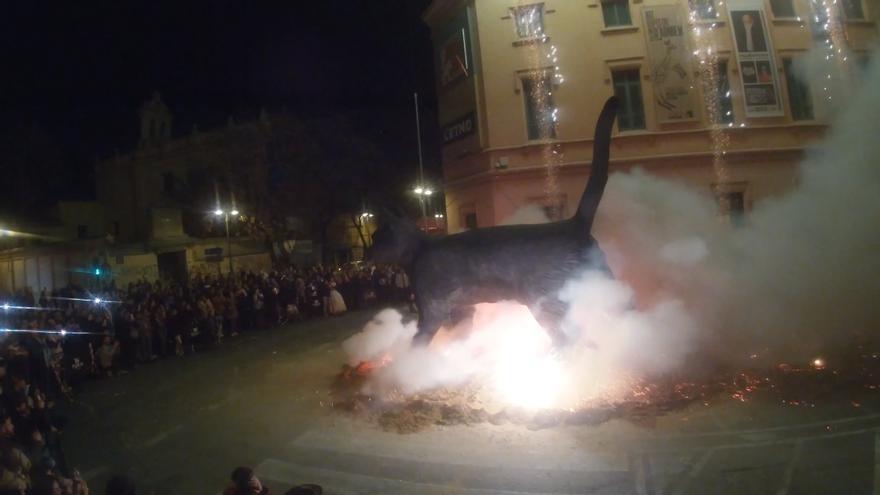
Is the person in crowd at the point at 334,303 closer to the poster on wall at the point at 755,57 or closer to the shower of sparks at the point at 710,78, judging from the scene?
the shower of sparks at the point at 710,78

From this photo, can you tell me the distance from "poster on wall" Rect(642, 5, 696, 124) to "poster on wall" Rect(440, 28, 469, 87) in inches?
245

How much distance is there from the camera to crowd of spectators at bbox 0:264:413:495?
251 inches

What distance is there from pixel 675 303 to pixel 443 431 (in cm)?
468

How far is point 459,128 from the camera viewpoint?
19.7m

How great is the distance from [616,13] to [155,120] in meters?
32.7

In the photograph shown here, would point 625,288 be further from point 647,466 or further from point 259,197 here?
point 259,197

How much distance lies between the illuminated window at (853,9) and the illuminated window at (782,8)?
4.66 feet

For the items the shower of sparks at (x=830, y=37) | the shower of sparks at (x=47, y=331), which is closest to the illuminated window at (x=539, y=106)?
the shower of sparks at (x=830, y=37)

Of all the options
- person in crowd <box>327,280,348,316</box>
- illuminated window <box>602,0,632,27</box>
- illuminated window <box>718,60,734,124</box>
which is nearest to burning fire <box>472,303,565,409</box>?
person in crowd <box>327,280,348,316</box>

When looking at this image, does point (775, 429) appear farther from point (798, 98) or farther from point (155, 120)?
point (155, 120)

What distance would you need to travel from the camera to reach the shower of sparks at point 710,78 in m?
17.5

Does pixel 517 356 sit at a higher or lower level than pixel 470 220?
lower

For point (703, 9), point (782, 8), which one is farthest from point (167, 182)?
point (782, 8)

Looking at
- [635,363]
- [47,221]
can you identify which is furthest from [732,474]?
→ [47,221]
